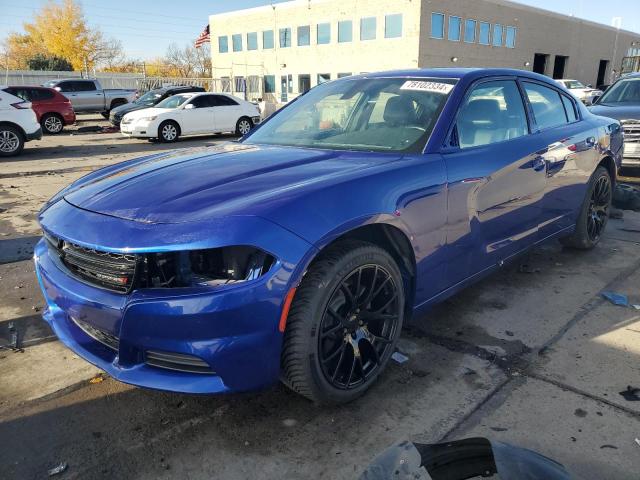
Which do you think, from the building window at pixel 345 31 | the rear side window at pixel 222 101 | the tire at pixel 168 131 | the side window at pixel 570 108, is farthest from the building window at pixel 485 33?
the side window at pixel 570 108

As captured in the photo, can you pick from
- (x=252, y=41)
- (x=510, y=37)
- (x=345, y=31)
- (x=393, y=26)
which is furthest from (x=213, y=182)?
(x=252, y=41)

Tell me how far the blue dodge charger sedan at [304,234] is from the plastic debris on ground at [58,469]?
1.48 feet

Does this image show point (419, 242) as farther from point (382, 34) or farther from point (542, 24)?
point (542, 24)

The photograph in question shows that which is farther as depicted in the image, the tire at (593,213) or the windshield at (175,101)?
the windshield at (175,101)

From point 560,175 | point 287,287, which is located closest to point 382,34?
point 560,175

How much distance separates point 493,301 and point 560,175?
45.6 inches

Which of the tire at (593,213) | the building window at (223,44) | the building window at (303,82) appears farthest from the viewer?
the building window at (223,44)

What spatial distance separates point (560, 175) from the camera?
412 cm

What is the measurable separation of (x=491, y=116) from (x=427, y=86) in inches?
20.2

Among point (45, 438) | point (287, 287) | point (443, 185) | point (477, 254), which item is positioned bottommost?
point (45, 438)

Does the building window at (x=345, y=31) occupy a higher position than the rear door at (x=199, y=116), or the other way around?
the building window at (x=345, y=31)

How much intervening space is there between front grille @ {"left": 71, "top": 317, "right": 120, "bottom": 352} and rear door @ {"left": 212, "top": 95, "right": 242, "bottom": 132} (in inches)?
572

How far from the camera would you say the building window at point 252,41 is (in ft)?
143

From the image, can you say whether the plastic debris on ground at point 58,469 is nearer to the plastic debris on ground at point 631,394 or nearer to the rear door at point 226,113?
the plastic debris on ground at point 631,394
